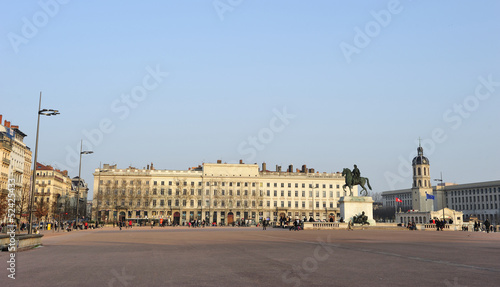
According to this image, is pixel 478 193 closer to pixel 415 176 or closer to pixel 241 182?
pixel 415 176

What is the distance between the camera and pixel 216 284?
380 inches

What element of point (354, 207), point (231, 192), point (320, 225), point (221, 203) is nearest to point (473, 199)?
point (231, 192)

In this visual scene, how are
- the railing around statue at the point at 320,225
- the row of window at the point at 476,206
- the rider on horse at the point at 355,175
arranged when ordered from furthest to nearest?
the row of window at the point at 476,206 < the rider on horse at the point at 355,175 < the railing around statue at the point at 320,225

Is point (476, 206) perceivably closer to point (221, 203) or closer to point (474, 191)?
point (474, 191)

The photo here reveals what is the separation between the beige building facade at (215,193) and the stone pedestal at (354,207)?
6628cm

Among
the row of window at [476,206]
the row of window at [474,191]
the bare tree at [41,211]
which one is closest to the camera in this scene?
the bare tree at [41,211]

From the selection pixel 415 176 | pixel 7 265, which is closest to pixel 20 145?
pixel 7 265

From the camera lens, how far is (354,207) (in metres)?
56.9

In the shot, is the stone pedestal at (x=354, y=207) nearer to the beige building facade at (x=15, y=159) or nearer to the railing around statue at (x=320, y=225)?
the railing around statue at (x=320, y=225)

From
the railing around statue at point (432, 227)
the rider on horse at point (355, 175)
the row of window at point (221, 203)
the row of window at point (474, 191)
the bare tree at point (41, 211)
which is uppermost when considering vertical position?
the row of window at point (474, 191)

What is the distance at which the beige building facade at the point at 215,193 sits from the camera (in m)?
123

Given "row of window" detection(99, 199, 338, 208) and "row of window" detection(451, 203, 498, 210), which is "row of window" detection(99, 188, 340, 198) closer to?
"row of window" detection(99, 199, 338, 208)

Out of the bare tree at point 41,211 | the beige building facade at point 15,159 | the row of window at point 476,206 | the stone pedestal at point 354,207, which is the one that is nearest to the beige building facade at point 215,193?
the beige building facade at point 15,159

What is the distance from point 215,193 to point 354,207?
7411 cm
